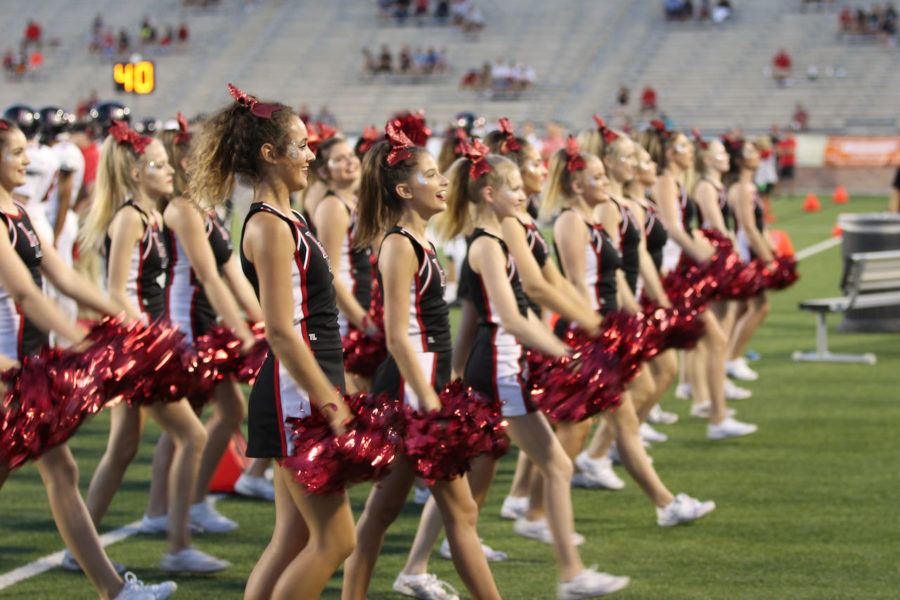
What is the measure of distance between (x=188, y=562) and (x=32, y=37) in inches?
1444

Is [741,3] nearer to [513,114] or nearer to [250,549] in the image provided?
[513,114]

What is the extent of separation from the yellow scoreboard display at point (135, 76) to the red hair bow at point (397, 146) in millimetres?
14618

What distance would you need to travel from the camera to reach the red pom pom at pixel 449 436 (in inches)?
128

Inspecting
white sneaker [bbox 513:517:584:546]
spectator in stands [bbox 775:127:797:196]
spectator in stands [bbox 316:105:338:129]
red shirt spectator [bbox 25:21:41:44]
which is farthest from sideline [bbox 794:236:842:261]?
red shirt spectator [bbox 25:21:41:44]

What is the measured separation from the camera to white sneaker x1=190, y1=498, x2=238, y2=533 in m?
4.93

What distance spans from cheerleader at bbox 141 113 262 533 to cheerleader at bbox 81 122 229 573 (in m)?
0.08

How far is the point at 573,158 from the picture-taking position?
491 centimetres

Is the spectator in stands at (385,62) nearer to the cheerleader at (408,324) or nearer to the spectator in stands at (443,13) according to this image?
the spectator in stands at (443,13)

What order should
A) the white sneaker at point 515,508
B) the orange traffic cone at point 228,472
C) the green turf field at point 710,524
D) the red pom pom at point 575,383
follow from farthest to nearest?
the orange traffic cone at point 228,472
the white sneaker at point 515,508
the green turf field at point 710,524
the red pom pom at point 575,383

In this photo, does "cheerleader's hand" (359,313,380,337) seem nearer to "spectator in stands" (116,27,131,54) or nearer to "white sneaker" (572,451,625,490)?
"white sneaker" (572,451,625,490)

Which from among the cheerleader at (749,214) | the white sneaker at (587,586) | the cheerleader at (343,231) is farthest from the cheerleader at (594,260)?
the cheerleader at (749,214)

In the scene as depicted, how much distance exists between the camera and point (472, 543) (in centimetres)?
340

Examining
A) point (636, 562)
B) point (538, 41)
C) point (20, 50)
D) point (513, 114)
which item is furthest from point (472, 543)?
point (20, 50)

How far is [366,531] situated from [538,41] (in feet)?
103
